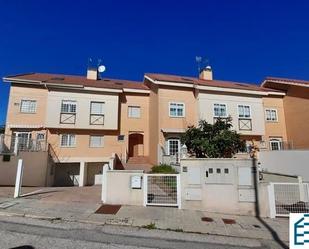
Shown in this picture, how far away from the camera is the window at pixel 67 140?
20.8m

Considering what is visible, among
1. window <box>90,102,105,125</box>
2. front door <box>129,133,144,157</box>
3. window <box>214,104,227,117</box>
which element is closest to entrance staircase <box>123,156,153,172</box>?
front door <box>129,133,144,157</box>

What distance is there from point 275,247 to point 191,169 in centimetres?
411

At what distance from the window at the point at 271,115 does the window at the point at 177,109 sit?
851cm

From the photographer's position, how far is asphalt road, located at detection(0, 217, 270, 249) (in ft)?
17.8

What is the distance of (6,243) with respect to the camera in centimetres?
529

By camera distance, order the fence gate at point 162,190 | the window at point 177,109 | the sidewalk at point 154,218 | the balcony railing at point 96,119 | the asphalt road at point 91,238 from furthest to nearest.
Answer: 1. the balcony railing at point 96,119
2. the window at point 177,109
3. the fence gate at point 162,190
4. the sidewalk at point 154,218
5. the asphalt road at point 91,238

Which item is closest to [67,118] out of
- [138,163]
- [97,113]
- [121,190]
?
[97,113]

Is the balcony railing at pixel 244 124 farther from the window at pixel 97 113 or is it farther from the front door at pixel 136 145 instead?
the window at pixel 97 113

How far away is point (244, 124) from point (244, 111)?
128 cm

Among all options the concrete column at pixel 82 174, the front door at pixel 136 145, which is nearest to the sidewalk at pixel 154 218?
the concrete column at pixel 82 174

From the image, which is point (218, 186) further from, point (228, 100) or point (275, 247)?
point (228, 100)

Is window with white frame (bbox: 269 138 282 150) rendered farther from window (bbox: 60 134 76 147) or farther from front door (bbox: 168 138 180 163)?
window (bbox: 60 134 76 147)

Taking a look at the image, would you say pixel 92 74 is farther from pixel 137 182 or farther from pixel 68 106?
pixel 137 182

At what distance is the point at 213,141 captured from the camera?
44.5 feet
